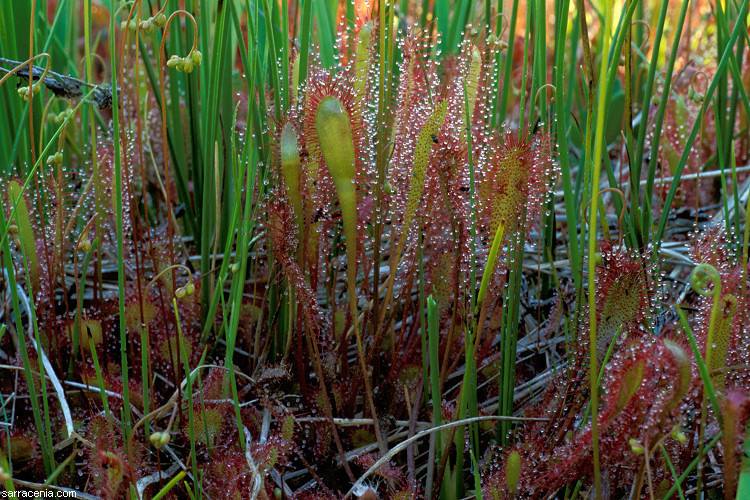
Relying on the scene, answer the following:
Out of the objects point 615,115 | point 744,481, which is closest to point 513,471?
point 744,481

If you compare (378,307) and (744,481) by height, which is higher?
(378,307)

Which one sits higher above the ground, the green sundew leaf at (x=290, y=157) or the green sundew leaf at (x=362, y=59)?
the green sundew leaf at (x=362, y=59)

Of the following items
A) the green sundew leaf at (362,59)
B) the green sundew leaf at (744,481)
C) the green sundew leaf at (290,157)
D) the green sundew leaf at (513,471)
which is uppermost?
the green sundew leaf at (362,59)

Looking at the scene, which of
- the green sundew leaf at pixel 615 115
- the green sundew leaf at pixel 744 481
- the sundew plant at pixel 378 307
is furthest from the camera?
the green sundew leaf at pixel 615 115

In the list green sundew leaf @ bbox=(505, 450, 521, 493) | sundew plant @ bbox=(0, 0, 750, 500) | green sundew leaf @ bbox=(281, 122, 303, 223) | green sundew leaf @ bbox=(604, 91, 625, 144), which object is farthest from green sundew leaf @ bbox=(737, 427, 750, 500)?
green sundew leaf @ bbox=(604, 91, 625, 144)

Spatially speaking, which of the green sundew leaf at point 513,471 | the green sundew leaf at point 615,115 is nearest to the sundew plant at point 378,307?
the green sundew leaf at point 513,471

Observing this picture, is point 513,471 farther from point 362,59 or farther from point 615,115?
point 615,115

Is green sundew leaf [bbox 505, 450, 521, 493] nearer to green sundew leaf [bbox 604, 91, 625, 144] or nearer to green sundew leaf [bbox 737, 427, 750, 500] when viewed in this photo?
green sundew leaf [bbox 737, 427, 750, 500]

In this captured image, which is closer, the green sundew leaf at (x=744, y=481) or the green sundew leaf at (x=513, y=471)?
the green sundew leaf at (x=744, y=481)

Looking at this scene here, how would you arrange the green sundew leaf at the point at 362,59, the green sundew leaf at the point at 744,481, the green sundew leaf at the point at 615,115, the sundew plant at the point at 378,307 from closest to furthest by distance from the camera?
the green sundew leaf at the point at 744,481
the sundew plant at the point at 378,307
the green sundew leaf at the point at 362,59
the green sundew leaf at the point at 615,115

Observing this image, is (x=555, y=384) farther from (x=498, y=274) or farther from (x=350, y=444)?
(x=350, y=444)

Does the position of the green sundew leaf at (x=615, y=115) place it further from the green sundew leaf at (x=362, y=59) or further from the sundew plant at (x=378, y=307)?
the green sundew leaf at (x=362, y=59)
